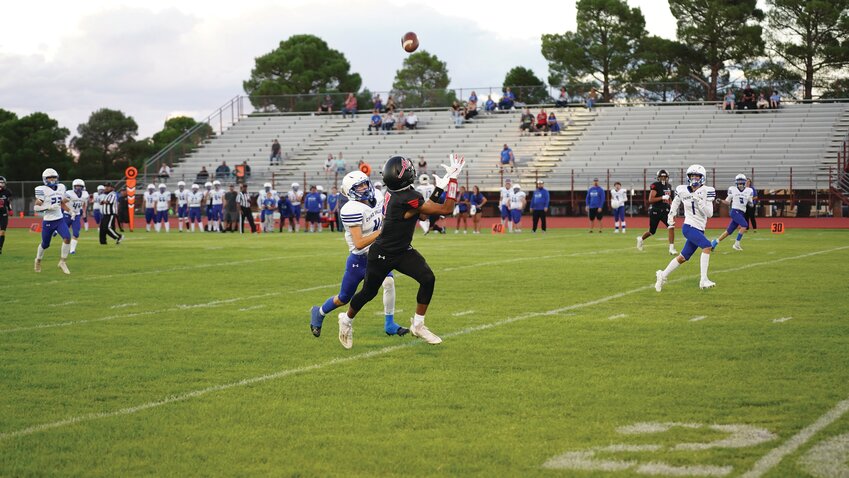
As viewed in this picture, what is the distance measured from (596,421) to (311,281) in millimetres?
9556

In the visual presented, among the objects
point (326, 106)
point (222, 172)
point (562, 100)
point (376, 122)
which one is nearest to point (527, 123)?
point (562, 100)

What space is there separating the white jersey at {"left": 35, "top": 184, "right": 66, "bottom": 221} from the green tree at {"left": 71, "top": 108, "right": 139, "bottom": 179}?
197 feet

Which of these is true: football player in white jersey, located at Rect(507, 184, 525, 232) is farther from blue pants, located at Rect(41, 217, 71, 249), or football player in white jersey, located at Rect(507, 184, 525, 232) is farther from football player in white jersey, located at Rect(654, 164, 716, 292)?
football player in white jersey, located at Rect(654, 164, 716, 292)

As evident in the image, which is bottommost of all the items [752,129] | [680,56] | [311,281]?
[311,281]

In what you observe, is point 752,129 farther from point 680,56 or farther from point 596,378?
point 596,378

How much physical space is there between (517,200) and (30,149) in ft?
155

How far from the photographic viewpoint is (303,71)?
73250mm

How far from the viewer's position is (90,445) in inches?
221

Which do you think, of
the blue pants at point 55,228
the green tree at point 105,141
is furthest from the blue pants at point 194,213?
the green tree at point 105,141

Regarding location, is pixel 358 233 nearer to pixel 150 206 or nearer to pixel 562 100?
pixel 150 206

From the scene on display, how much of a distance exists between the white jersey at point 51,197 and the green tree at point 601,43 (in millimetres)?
43820

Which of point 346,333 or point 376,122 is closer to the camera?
point 346,333

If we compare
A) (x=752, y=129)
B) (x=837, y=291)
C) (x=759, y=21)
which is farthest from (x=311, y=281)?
(x=759, y=21)

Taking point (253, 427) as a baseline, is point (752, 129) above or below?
above
